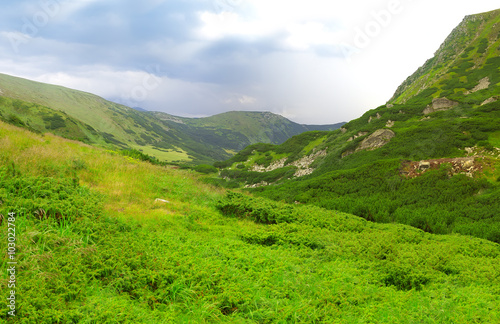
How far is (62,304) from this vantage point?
3.92 metres

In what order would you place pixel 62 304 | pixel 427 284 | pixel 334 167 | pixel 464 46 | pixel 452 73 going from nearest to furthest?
pixel 62 304 → pixel 427 284 → pixel 334 167 → pixel 452 73 → pixel 464 46

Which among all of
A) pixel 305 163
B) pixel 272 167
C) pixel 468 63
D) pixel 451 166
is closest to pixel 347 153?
pixel 305 163

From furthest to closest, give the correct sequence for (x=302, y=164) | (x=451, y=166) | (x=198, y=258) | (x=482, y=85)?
(x=302, y=164)
(x=482, y=85)
(x=451, y=166)
(x=198, y=258)

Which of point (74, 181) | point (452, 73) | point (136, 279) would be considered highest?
point (452, 73)

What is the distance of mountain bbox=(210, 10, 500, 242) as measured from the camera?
69.2 ft

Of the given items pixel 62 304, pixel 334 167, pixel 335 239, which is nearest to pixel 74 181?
pixel 62 304

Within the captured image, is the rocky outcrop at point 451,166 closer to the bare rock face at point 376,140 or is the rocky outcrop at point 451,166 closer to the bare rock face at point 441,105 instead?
the bare rock face at point 376,140

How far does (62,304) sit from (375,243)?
9.53m

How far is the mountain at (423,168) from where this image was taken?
69.2 ft

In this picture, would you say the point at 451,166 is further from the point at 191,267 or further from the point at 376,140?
the point at 191,267

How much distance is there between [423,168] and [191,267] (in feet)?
104

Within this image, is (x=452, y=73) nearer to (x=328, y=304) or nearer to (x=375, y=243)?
(x=375, y=243)

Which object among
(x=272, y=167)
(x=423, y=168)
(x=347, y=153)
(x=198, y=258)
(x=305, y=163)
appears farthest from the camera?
(x=272, y=167)

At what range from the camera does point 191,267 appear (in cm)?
558
